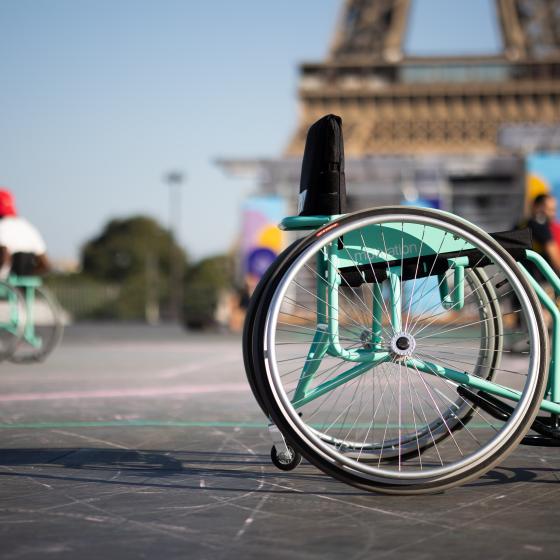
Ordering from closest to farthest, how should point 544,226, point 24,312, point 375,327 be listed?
point 375,327 → point 544,226 → point 24,312

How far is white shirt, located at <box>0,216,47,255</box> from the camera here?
9.81 metres

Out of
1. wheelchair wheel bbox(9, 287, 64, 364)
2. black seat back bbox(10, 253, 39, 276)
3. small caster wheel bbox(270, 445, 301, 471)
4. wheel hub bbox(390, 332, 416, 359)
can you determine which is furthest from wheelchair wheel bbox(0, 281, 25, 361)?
wheel hub bbox(390, 332, 416, 359)

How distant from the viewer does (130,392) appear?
7367 millimetres

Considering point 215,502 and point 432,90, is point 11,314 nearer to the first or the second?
point 215,502

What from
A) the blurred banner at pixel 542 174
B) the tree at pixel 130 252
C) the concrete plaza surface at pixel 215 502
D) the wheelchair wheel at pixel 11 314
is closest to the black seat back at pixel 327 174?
the concrete plaza surface at pixel 215 502

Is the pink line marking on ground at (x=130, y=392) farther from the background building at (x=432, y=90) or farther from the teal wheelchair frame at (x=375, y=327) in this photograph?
the background building at (x=432, y=90)

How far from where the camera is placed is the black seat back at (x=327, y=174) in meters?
3.69

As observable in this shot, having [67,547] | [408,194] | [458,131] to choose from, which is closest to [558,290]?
[67,547]

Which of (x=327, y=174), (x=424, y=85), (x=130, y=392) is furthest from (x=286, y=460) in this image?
(x=424, y=85)

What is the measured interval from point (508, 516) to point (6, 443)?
2585 mm

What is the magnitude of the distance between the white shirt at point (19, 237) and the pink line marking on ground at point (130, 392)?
9.63 ft

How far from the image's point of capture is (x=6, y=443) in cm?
468

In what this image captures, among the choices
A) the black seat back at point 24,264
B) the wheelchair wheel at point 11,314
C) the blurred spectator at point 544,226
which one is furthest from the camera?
the black seat back at point 24,264

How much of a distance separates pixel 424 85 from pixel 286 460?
57256mm
